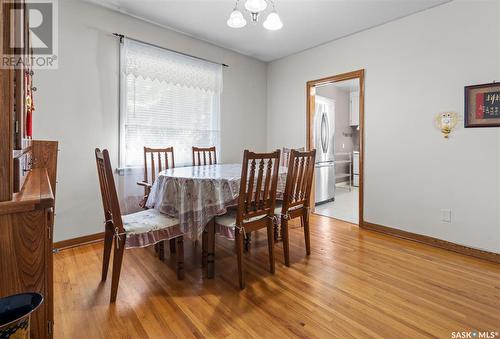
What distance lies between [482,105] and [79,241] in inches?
169

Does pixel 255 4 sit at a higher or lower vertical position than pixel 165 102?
higher

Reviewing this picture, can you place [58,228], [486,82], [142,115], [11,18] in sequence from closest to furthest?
[11,18]
[486,82]
[58,228]
[142,115]

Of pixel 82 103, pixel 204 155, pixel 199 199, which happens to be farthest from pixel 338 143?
pixel 82 103

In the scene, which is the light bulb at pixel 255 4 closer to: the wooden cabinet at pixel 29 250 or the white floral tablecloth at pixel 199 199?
the white floral tablecloth at pixel 199 199

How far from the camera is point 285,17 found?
3.08 m

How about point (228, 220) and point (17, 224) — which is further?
point (228, 220)

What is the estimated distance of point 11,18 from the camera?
967 millimetres

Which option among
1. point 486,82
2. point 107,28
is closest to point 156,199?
point 107,28

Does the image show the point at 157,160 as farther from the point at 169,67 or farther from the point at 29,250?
the point at 29,250

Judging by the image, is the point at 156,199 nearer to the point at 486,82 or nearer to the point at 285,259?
the point at 285,259

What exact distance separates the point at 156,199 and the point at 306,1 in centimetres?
248

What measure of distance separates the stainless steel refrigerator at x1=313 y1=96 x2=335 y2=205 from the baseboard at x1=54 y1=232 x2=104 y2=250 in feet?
11.1

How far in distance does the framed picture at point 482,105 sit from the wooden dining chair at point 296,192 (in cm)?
163

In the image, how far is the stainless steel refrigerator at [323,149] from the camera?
4.69 meters
